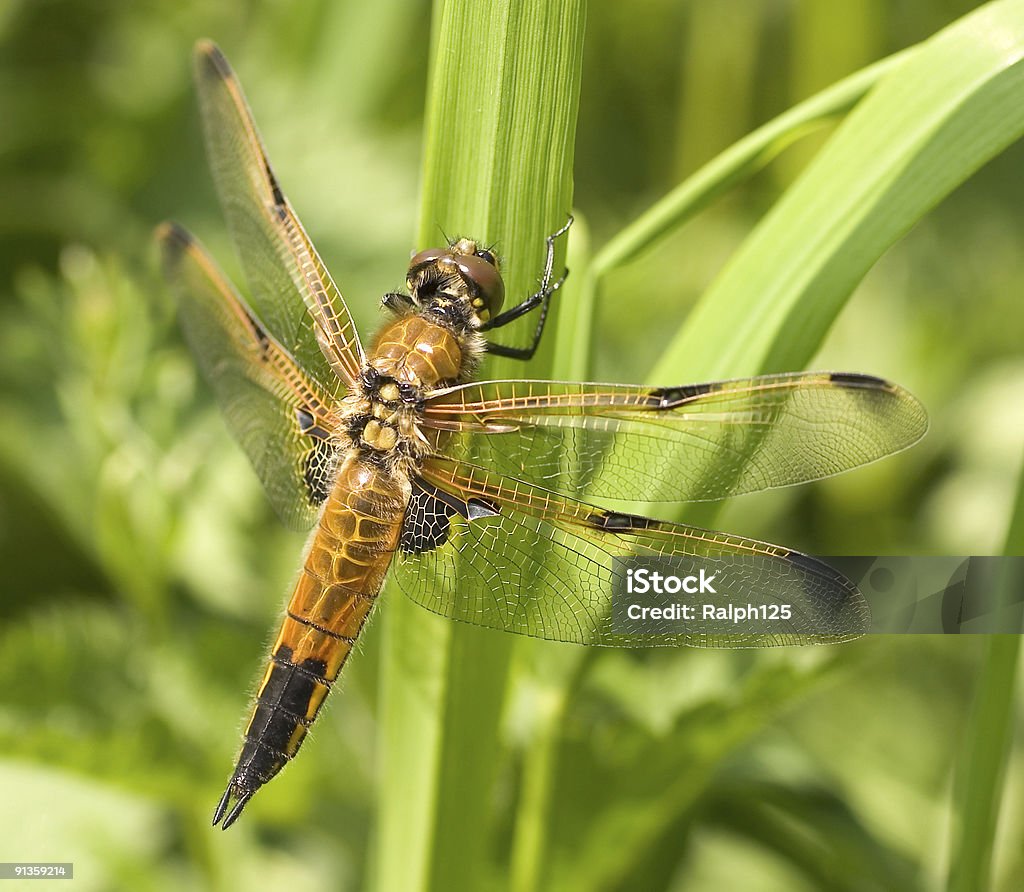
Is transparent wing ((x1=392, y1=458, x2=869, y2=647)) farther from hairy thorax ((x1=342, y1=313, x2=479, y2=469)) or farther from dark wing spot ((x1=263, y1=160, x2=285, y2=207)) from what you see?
dark wing spot ((x1=263, y1=160, x2=285, y2=207))

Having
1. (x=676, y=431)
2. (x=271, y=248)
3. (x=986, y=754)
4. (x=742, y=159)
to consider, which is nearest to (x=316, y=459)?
(x=271, y=248)

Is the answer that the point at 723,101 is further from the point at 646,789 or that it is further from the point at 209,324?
the point at 646,789

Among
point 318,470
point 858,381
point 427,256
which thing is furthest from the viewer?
point 318,470

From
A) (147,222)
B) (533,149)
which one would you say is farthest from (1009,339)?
(147,222)

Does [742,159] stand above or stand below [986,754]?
above

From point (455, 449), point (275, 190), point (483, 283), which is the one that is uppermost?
point (275, 190)

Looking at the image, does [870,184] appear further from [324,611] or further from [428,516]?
[324,611]

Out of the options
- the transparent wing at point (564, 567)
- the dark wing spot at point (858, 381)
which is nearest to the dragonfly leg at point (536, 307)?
the transparent wing at point (564, 567)
